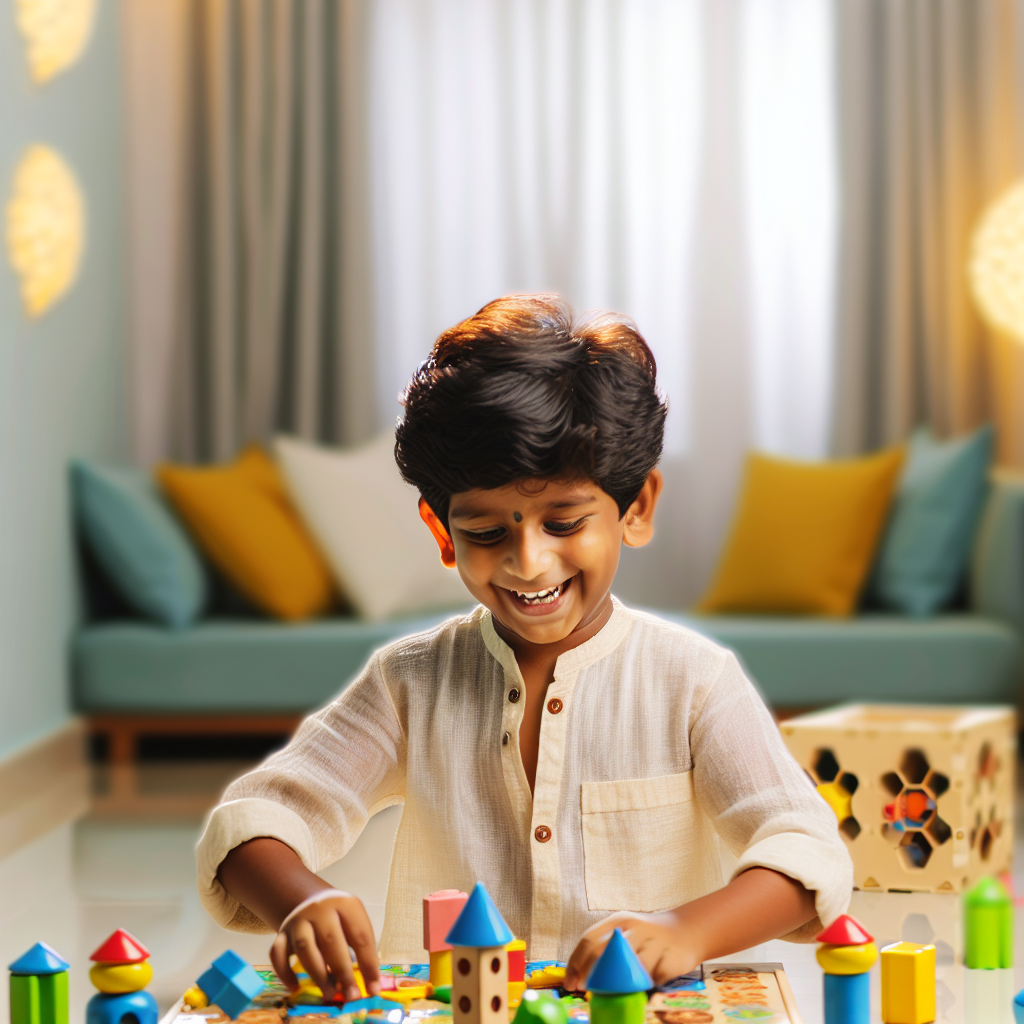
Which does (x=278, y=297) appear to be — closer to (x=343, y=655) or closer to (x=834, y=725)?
(x=343, y=655)

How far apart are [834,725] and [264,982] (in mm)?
1617

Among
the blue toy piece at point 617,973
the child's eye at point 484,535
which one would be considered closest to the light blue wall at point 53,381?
the child's eye at point 484,535

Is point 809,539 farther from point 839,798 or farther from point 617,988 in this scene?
point 617,988

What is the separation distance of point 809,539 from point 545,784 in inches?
109

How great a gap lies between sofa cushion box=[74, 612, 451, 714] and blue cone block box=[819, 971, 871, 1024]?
2.61 metres

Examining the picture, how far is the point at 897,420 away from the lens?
4.10 meters

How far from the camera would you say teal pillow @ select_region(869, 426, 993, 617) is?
140 inches

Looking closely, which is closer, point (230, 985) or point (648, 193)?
point (230, 985)

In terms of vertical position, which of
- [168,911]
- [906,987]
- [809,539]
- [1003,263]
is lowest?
[168,911]

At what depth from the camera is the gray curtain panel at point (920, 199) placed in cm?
405

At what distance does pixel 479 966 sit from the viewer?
0.73 meters

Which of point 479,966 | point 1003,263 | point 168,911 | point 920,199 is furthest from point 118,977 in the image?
point 920,199

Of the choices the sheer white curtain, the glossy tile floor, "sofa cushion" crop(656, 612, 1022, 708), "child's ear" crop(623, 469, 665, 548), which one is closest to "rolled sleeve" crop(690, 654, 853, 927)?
"child's ear" crop(623, 469, 665, 548)

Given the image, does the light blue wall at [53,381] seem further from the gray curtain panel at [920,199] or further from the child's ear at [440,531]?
the child's ear at [440,531]
